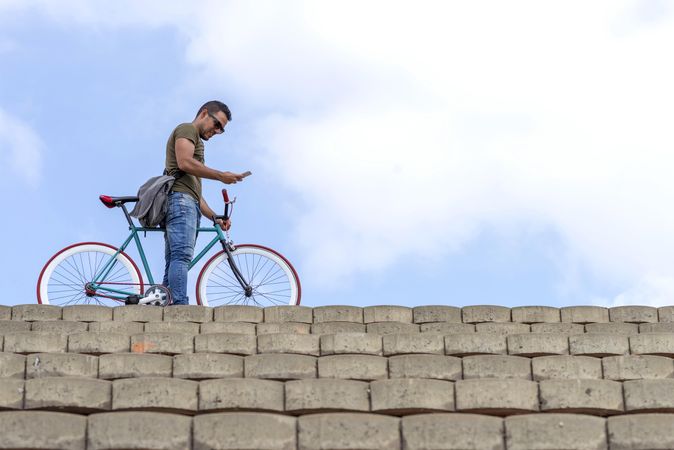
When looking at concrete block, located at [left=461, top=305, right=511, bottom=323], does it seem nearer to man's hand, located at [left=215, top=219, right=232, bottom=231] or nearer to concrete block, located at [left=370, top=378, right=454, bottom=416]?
man's hand, located at [left=215, top=219, right=232, bottom=231]

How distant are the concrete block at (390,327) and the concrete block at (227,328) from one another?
0.84m

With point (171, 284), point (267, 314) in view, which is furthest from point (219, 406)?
point (171, 284)

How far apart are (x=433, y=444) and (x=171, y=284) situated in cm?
460

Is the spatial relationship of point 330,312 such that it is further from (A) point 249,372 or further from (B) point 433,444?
(B) point 433,444

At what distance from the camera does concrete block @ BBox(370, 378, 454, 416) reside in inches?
238

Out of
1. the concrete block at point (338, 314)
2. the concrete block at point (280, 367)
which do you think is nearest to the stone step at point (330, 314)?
the concrete block at point (338, 314)

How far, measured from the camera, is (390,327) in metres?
9.02

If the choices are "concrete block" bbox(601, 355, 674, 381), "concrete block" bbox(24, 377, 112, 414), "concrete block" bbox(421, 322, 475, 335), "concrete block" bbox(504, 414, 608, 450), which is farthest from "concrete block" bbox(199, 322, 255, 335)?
"concrete block" bbox(504, 414, 608, 450)

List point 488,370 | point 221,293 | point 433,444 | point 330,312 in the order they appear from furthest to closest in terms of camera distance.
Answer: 1. point 221,293
2. point 330,312
3. point 488,370
4. point 433,444

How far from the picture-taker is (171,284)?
9875 mm

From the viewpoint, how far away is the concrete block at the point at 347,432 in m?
5.61

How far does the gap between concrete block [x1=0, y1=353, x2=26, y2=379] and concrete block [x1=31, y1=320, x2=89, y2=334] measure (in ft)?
5.99

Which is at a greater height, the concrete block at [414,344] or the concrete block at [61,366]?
the concrete block at [414,344]

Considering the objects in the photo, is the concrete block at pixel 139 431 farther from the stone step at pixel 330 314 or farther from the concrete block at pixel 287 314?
the concrete block at pixel 287 314
